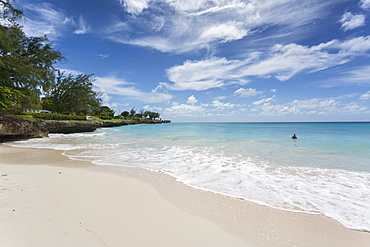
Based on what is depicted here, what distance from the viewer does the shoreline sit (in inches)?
98.9

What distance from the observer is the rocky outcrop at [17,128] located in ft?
51.2

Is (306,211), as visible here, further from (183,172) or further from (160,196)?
(183,172)

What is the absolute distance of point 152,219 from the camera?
305 cm

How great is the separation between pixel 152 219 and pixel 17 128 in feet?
64.6

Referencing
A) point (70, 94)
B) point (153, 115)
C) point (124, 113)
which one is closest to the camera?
point (70, 94)

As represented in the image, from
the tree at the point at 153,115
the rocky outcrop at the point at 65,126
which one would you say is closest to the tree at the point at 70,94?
the rocky outcrop at the point at 65,126

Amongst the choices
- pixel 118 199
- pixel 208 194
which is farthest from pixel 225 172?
pixel 118 199

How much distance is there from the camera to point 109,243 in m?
2.36

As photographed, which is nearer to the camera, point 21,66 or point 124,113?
point 21,66

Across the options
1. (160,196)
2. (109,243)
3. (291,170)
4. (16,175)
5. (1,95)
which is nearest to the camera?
(109,243)

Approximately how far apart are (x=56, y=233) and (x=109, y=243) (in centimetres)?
83

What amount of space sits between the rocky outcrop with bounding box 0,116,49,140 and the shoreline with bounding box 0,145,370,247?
15.5 m

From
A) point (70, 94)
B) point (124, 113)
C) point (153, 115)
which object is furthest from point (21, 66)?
point (153, 115)

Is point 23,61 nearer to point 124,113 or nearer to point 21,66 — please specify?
point 21,66
